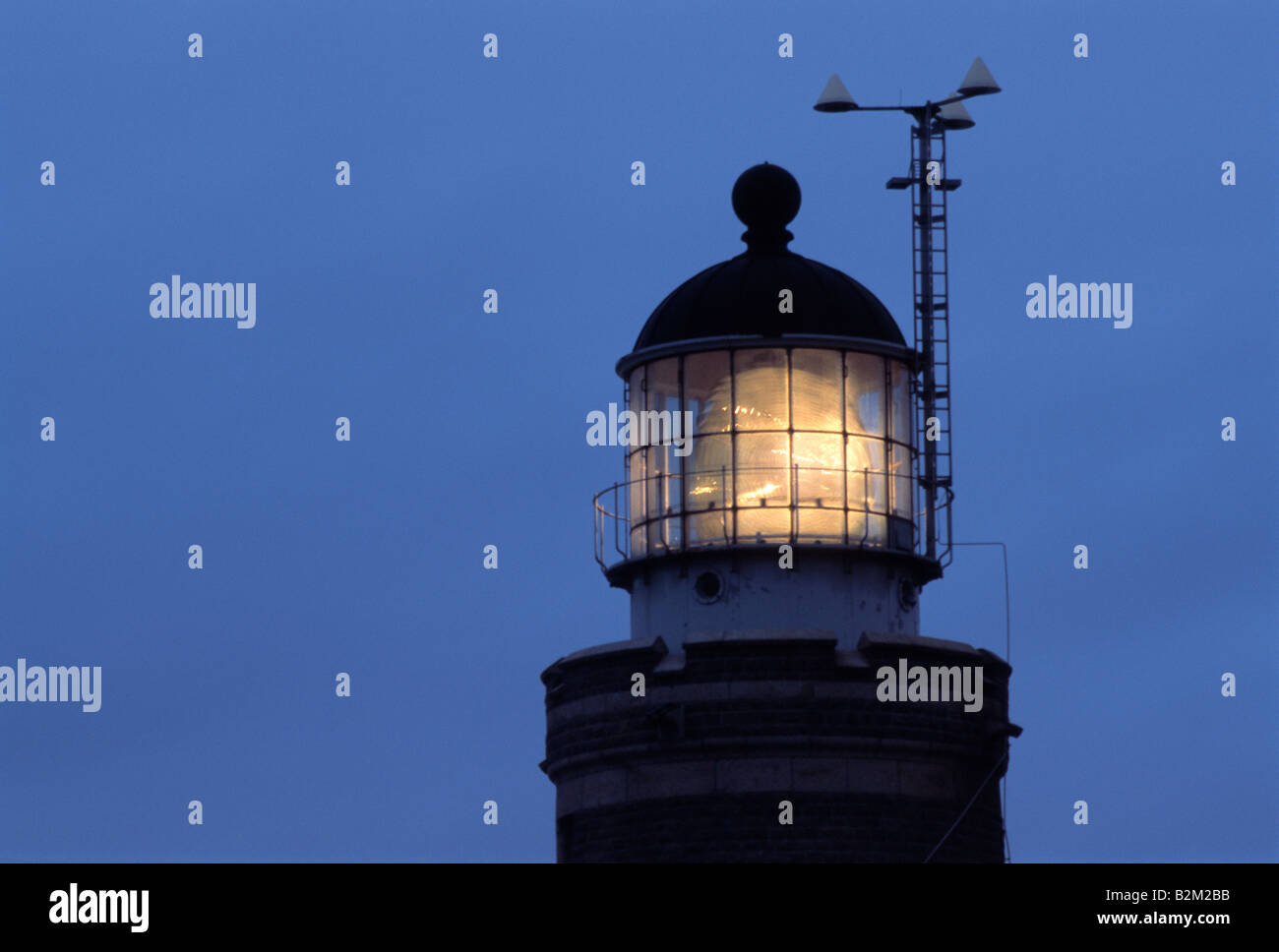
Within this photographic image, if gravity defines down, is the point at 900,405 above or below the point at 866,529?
above

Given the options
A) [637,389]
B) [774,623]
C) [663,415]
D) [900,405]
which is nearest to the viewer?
[774,623]

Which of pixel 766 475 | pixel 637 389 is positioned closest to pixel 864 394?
pixel 766 475

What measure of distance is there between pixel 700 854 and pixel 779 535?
3.67 metres

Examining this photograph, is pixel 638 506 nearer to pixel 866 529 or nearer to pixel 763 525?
pixel 763 525

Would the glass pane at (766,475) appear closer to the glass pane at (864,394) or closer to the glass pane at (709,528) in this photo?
the glass pane at (709,528)

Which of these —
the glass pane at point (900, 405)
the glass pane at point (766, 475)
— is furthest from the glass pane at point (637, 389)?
the glass pane at point (900, 405)

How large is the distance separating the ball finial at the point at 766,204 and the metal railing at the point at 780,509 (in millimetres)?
3040

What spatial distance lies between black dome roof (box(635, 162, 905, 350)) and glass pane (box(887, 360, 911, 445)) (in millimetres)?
338

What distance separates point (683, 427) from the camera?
118ft

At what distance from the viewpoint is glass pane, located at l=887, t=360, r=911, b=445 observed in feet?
119

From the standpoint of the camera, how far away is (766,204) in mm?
36625

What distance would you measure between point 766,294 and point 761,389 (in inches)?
44.2
